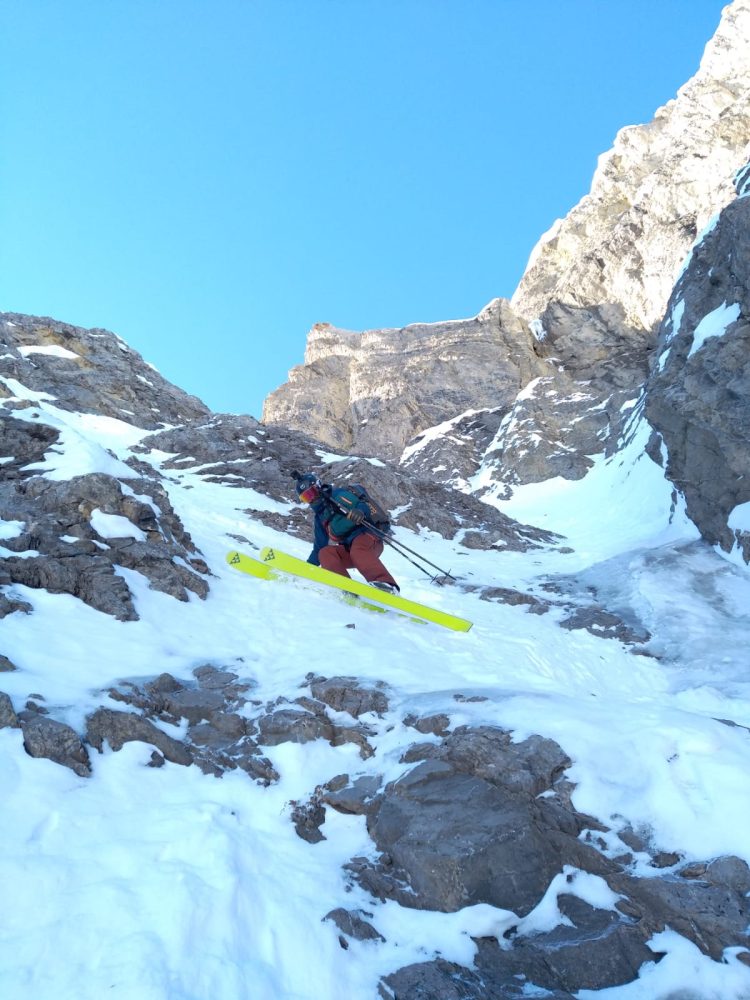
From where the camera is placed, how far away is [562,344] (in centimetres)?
6334

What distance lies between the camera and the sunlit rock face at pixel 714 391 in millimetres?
15820

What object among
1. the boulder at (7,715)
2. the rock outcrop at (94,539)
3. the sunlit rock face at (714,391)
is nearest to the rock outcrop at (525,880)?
the boulder at (7,715)

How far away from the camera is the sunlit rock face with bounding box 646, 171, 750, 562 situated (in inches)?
623

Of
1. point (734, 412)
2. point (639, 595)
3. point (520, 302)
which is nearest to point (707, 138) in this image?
point (520, 302)

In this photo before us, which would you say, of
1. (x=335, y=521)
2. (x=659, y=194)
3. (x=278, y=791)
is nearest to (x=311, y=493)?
(x=335, y=521)

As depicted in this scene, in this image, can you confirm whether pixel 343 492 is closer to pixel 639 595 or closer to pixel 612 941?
pixel 639 595

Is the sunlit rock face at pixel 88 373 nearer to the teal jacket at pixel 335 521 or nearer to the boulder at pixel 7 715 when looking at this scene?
the teal jacket at pixel 335 521

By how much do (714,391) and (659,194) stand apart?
52465 mm

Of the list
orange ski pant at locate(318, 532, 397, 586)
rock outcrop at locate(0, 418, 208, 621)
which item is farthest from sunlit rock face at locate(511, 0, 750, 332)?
rock outcrop at locate(0, 418, 208, 621)

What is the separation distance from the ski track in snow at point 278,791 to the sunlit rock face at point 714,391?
19.9ft

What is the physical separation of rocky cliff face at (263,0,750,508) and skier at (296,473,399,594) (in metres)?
33.7

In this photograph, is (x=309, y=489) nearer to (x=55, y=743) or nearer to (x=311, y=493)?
(x=311, y=493)

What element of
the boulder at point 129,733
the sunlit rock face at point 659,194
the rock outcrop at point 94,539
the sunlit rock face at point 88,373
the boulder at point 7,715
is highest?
the sunlit rock face at point 659,194

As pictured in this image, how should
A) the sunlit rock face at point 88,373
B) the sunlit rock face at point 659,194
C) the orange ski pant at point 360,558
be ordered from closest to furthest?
1. the orange ski pant at point 360,558
2. the sunlit rock face at point 88,373
3. the sunlit rock face at point 659,194
